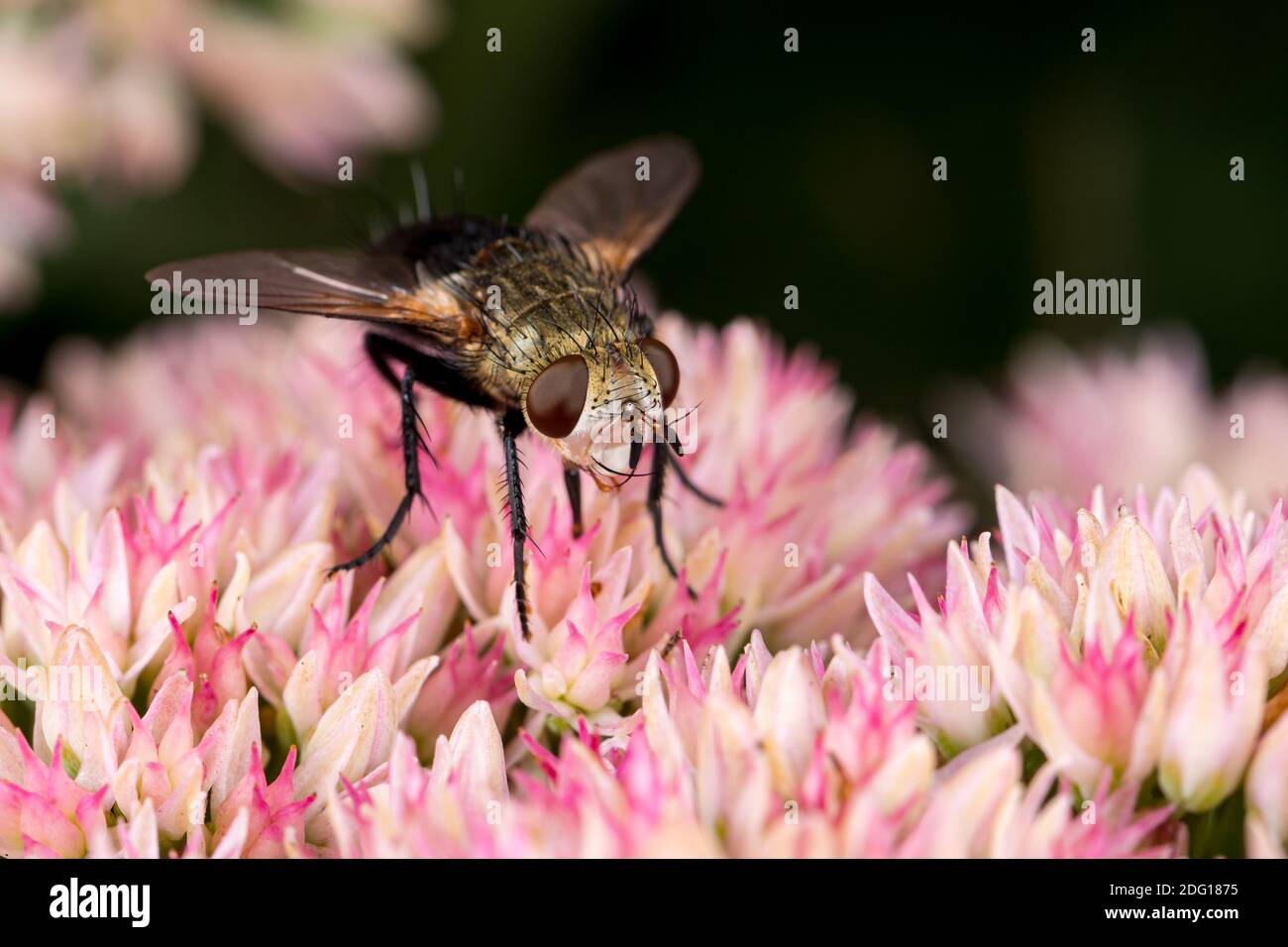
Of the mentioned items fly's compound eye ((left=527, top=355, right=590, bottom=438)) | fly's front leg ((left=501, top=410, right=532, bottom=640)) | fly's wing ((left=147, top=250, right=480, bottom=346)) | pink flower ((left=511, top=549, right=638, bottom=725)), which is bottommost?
pink flower ((left=511, top=549, right=638, bottom=725))

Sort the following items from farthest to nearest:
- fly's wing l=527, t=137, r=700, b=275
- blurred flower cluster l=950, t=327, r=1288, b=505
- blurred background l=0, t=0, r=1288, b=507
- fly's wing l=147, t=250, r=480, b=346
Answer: blurred background l=0, t=0, r=1288, b=507 → blurred flower cluster l=950, t=327, r=1288, b=505 → fly's wing l=527, t=137, r=700, b=275 → fly's wing l=147, t=250, r=480, b=346

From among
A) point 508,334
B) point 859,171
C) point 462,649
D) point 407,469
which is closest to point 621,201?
point 508,334

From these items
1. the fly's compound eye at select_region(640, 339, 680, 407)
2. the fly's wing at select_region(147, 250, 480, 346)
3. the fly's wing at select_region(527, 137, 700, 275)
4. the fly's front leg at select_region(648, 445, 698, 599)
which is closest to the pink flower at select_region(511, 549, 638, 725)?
the fly's front leg at select_region(648, 445, 698, 599)

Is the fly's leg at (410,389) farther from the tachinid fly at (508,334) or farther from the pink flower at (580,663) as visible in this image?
the pink flower at (580,663)

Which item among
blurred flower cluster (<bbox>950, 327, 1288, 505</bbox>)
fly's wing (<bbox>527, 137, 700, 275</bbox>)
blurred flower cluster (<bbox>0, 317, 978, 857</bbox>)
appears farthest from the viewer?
blurred flower cluster (<bbox>950, 327, 1288, 505</bbox>)

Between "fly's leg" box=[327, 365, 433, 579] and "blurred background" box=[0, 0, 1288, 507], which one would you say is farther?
"blurred background" box=[0, 0, 1288, 507]

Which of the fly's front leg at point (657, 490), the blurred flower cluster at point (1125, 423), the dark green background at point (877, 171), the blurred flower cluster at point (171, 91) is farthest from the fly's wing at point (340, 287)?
the dark green background at point (877, 171)

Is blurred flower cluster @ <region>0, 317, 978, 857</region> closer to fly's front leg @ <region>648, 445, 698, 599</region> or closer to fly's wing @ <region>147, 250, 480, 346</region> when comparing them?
fly's front leg @ <region>648, 445, 698, 599</region>

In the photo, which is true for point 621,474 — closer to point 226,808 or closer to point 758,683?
point 758,683

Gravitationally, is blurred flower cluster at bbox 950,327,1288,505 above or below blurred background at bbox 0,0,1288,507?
below

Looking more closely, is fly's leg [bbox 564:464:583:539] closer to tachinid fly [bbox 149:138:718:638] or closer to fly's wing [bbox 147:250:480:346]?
tachinid fly [bbox 149:138:718:638]
